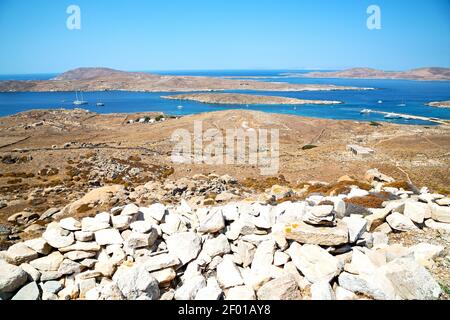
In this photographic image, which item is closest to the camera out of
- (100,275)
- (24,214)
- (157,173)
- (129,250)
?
(100,275)

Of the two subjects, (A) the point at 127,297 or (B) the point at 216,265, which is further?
(B) the point at 216,265


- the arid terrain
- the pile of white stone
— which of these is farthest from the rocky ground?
the arid terrain

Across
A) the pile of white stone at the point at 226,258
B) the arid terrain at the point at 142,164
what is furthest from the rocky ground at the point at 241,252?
the arid terrain at the point at 142,164

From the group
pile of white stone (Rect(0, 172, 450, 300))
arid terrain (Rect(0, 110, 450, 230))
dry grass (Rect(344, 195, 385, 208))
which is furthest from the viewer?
arid terrain (Rect(0, 110, 450, 230))

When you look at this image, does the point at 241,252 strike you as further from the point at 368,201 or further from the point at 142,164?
the point at 142,164

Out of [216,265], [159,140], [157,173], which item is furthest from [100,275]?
[159,140]

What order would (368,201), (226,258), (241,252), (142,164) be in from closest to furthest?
(226,258) < (241,252) < (368,201) < (142,164)

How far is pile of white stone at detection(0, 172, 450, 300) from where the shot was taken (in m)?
5.52

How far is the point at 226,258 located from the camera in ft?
21.9

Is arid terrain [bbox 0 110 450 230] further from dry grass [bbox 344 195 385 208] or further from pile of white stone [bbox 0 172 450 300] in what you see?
pile of white stone [bbox 0 172 450 300]

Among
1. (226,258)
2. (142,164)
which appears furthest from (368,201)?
(142,164)
